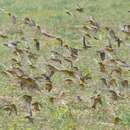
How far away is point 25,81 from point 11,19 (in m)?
6.39

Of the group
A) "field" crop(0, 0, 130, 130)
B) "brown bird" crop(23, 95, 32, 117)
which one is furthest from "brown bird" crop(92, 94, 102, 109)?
"brown bird" crop(23, 95, 32, 117)

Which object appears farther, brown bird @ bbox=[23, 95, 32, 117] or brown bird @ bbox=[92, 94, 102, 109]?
brown bird @ bbox=[92, 94, 102, 109]

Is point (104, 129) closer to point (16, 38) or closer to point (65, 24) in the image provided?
point (16, 38)

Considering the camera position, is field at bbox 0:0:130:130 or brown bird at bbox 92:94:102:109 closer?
field at bbox 0:0:130:130

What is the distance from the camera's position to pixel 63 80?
28.7 ft

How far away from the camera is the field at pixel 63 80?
7.32 meters

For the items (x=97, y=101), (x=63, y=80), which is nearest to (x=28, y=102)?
(x=97, y=101)

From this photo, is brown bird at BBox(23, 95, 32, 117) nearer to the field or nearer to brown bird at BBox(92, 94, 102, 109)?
the field

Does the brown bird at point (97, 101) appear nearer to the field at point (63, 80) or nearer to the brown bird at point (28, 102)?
the field at point (63, 80)

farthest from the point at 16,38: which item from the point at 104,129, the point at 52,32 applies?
the point at 104,129

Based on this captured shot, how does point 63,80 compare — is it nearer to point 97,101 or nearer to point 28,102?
point 97,101

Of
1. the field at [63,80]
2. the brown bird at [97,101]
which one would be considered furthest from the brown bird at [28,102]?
the brown bird at [97,101]

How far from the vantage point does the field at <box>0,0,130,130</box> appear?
288 inches

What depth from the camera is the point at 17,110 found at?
7508 millimetres
